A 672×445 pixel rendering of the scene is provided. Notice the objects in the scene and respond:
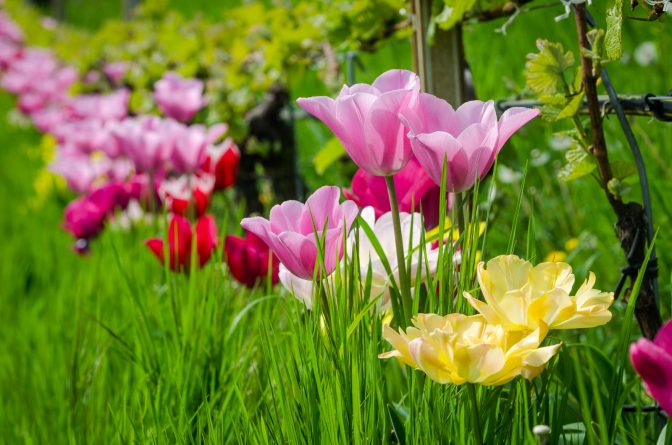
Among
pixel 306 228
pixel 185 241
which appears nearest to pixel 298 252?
pixel 306 228

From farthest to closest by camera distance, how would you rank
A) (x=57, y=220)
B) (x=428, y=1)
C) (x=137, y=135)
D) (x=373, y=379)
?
(x=57, y=220), (x=137, y=135), (x=428, y=1), (x=373, y=379)

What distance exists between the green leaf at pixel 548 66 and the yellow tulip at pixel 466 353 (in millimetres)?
332

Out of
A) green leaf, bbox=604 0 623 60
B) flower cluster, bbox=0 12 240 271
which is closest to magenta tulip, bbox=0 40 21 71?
flower cluster, bbox=0 12 240 271

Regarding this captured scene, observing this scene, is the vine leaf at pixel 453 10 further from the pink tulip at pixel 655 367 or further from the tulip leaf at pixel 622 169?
the pink tulip at pixel 655 367

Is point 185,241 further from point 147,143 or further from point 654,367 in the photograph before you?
point 654,367

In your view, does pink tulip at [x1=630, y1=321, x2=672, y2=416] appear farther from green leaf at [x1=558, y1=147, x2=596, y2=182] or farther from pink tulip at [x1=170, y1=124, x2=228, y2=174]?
pink tulip at [x1=170, y1=124, x2=228, y2=174]

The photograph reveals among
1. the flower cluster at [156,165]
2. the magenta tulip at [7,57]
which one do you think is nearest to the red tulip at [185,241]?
the flower cluster at [156,165]

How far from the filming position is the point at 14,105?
18.4 ft

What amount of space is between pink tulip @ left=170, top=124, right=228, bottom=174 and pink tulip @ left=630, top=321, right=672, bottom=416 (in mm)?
1098

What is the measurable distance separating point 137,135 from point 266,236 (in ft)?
3.05

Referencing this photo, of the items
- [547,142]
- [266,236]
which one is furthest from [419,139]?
[547,142]

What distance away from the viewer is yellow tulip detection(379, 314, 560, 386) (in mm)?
537

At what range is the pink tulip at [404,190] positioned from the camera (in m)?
0.91

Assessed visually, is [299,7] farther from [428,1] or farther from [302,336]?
[302,336]
